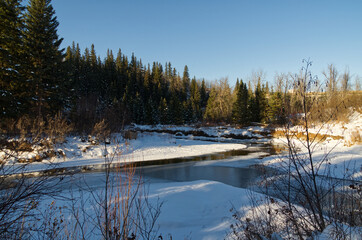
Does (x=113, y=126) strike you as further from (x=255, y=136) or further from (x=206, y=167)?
(x=255, y=136)

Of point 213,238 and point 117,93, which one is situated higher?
point 117,93

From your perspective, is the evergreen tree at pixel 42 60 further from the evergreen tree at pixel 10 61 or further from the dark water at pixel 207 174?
the dark water at pixel 207 174

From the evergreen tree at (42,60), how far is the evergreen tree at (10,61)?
2.34 ft

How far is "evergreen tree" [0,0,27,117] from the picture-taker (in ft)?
48.5

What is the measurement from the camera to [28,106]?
16156 millimetres

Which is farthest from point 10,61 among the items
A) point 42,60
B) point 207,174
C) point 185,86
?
point 185,86

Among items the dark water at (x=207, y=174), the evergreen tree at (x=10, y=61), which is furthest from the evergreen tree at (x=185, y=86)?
the dark water at (x=207, y=174)

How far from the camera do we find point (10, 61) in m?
15.6

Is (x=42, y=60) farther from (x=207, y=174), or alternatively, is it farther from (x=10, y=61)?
(x=207, y=174)

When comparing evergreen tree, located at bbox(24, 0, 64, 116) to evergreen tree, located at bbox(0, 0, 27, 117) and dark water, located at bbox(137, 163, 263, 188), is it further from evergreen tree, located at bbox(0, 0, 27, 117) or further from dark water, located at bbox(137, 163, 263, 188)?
dark water, located at bbox(137, 163, 263, 188)

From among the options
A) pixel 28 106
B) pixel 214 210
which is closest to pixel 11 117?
pixel 28 106

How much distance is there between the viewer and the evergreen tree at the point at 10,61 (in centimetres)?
1478

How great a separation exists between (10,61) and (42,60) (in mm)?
2469

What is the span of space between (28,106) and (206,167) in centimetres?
1571
